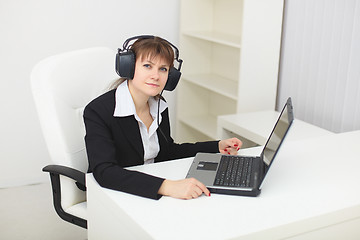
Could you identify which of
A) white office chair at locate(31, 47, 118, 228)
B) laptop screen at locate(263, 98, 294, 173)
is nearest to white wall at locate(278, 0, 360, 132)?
laptop screen at locate(263, 98, 294, 173)

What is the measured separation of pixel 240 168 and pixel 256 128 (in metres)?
0.94

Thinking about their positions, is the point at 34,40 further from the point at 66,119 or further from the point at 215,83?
the point at 66,119

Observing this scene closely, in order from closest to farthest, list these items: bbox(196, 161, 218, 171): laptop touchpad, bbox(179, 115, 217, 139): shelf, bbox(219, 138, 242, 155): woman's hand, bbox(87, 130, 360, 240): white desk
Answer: bbox(87, 130, 360, 240): white desk → bbox(196, 161, 218, 171): laptop touchpad → bbox(219, 138, 242, 155): woman's hand → bbox(179, 115, 217, 139): shelf

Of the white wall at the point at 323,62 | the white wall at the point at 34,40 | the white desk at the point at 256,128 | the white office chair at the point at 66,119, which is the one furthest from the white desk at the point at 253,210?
the white wall at the point at 34,40

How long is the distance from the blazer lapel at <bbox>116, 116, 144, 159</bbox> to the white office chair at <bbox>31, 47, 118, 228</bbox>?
0.74 ft

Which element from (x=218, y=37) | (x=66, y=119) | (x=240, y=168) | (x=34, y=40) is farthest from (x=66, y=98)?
(x=218, y=37)

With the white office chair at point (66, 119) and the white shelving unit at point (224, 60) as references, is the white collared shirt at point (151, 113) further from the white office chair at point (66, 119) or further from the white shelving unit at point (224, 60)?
the white shelving unit at point (224, 60)

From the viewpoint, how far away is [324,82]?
2838 mm

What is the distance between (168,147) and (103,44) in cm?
154

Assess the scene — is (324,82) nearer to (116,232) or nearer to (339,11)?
(339,11)

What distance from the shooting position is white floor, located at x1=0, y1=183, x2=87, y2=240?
271cm

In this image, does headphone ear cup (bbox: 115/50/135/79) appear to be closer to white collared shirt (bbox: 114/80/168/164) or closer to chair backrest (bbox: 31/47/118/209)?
white collared shirt (bbox: 114/80/168/164)

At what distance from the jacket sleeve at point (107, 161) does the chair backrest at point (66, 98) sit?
17 cm

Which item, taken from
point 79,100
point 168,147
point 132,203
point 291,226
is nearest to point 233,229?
point 291,226
